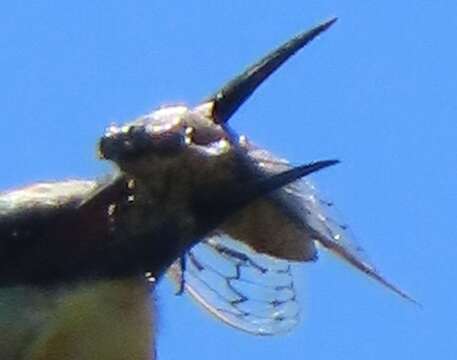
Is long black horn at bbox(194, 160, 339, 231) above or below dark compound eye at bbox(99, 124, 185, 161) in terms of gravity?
below

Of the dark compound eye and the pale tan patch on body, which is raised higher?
the dark compound eye

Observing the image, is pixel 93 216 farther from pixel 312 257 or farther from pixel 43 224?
pixel 312 257

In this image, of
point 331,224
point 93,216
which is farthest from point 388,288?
point 93,216

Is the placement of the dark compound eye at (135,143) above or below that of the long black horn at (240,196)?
above

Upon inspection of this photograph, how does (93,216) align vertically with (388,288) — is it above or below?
above
